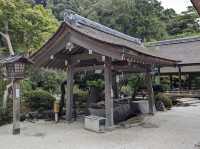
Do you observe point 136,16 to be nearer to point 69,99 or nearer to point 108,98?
point 69,99

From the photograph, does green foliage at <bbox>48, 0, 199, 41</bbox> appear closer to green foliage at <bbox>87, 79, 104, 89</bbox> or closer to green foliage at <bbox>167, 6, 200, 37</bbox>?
green foliage at <bbox>167, 6, 200, 37</bbox>

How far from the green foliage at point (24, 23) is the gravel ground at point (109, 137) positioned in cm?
535

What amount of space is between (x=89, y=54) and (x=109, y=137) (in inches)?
131

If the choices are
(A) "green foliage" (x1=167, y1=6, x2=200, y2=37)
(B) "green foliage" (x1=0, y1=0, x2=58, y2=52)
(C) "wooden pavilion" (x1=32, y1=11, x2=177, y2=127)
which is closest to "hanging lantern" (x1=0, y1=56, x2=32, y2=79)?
(C) "wooden pavilion" (x1=32, y1=11, x2=177, y2=127)

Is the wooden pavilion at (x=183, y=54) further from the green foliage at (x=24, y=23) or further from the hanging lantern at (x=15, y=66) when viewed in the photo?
the hanging lantern at (x=15, y=66)

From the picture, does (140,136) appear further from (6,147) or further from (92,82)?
(92,82)

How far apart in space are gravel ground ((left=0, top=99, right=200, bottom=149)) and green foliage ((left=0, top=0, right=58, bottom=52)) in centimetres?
535

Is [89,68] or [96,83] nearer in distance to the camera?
[89,68]

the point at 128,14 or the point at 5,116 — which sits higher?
the point at 128,14

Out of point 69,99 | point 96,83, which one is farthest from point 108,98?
point 96,83

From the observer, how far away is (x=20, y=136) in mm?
8344

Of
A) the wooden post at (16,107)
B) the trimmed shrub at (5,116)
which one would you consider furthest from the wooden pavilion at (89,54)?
the trimmed shrub at (5,116)

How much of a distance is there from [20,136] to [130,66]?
4.74 m

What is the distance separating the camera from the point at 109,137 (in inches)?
311
